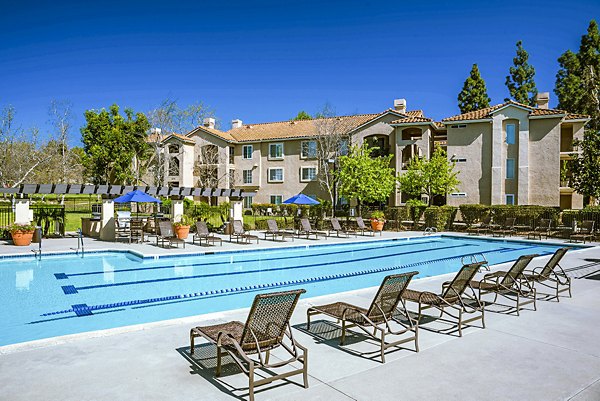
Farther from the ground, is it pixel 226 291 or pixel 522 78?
pixel 522 78

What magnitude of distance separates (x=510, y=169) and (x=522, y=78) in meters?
20.4

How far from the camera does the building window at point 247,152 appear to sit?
4300 cm

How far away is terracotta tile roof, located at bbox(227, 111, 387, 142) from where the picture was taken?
38.3 meters

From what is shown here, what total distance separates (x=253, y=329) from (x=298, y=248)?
14671 mm

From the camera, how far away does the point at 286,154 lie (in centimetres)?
4088

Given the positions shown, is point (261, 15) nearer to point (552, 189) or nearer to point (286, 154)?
point (286, 154)

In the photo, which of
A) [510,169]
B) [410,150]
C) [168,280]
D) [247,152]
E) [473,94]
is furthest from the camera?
[473,94]

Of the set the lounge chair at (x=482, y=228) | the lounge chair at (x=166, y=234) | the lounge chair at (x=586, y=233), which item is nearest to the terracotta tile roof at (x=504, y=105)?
the lounge chair at (x=482, y=228)

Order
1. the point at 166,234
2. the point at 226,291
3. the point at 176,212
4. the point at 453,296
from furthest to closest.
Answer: the point at 176,212, the point at 166,234, the point at 226,291, the point at 453,296

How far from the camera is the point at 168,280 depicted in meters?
11.8

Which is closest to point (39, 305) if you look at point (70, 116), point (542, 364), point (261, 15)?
point (542, 364)

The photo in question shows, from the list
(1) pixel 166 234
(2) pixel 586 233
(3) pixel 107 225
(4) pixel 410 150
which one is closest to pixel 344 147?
(4) pixel 410 150

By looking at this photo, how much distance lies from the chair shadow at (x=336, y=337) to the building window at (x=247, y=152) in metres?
37.1

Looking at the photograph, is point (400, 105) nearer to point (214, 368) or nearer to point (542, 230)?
point (542, 230)
